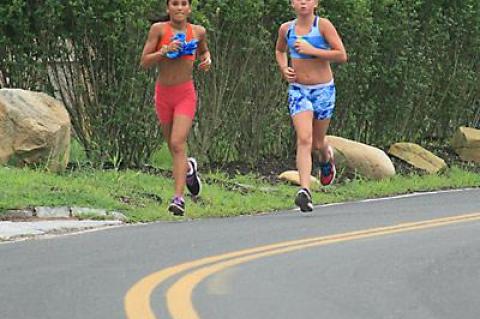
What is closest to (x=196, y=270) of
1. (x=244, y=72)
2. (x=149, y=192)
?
(x=149, y=192)

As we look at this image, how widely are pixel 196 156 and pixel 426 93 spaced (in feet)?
16.3

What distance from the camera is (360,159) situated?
16.8m

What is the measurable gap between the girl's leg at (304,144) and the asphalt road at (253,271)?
0.40 meters

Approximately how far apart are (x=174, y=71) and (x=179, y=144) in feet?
2.06

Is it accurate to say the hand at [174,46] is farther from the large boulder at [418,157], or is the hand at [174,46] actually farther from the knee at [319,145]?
the large boulder at [418,157]

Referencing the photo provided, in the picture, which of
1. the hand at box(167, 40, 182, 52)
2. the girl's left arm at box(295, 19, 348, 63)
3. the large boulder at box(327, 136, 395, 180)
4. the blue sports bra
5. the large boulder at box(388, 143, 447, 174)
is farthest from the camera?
the large boulder at box(388, 143, 447, 174)

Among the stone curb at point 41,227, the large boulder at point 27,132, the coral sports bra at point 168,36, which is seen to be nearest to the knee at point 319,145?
the coral sports bra at point 168,36

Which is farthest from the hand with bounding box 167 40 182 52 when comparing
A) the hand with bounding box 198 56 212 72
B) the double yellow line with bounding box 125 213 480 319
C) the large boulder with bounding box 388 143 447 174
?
the large boulder with bounding box 388 143 447 174

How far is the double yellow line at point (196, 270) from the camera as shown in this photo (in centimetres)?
685

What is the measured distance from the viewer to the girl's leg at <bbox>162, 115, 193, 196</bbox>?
1130cm

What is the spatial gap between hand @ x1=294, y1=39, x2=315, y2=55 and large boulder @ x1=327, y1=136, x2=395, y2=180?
527cm

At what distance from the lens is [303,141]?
11.7m

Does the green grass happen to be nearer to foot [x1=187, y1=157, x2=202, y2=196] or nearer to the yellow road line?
foot [x1=187, y1=157, x2=202, y2=196]

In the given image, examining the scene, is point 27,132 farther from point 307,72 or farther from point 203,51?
point 307,72
